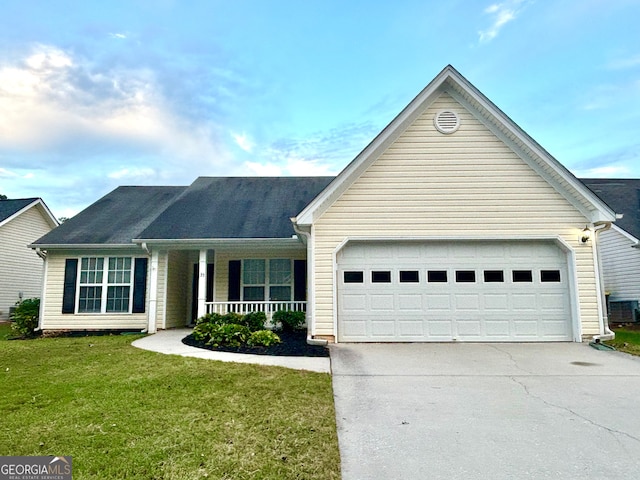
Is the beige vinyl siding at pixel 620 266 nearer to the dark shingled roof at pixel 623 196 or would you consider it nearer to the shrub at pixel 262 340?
the dark shingled roof at pixel 623 196

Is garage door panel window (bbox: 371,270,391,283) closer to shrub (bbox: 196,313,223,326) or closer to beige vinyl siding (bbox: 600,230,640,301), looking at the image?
shrub (bbox: 196,313,223,326)

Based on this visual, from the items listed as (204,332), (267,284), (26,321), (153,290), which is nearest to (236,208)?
(267,284)

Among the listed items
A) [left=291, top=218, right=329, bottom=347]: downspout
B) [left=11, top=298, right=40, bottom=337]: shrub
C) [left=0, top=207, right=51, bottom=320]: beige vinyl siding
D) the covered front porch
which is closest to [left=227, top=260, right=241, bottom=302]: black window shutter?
the covered front porch

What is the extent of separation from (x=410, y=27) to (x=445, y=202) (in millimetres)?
6907

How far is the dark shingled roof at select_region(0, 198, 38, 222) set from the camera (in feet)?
62.1

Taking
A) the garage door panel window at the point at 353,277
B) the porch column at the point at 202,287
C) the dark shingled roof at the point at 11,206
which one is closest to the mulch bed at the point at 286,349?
the porch column at the point at 202,287

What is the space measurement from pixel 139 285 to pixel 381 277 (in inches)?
315

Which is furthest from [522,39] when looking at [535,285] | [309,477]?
[309,477]

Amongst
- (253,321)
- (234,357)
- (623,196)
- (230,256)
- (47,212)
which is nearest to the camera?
(234,357)

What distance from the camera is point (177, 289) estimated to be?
545 inches

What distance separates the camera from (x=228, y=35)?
44.3ft

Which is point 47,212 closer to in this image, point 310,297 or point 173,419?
point 310,297

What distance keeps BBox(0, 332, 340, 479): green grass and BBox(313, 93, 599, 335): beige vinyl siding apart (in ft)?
14.0

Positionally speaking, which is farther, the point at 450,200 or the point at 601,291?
the point at 450,200
